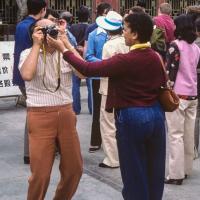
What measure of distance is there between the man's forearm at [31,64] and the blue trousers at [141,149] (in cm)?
73

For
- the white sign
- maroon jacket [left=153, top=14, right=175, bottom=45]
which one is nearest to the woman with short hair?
maroon jacket [left=153, top=14, right=175, bottom=45]

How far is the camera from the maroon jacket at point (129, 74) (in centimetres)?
377

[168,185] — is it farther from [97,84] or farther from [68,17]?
[68,17]

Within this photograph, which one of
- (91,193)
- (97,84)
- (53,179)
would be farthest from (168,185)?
(97,84)

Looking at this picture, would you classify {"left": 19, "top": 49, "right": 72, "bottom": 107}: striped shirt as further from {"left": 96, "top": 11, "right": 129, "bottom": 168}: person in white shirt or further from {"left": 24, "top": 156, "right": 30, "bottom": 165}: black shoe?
{"left": 24, "top": 156, "right": 30, "bottom": 165}: black shoe

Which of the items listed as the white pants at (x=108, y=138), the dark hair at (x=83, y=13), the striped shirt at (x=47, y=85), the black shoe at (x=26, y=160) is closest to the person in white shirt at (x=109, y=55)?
the white pants at (x=108, y=138)

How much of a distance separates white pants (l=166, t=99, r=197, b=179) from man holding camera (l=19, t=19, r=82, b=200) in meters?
1.49

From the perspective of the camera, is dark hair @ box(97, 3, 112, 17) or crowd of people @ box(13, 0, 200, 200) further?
dark hair @ box(97, 3, 112, 17)

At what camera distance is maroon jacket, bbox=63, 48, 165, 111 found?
149 inches

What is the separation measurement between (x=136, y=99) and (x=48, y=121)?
792mm

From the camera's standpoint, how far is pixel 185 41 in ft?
18.0

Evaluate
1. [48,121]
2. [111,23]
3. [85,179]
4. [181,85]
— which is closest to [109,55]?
[111,23]

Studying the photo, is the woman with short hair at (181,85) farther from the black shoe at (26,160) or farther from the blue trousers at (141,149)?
the black shoe at (26,160)

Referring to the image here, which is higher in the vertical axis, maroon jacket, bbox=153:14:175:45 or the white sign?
maroon jacket, bbox=153:14:175:45
